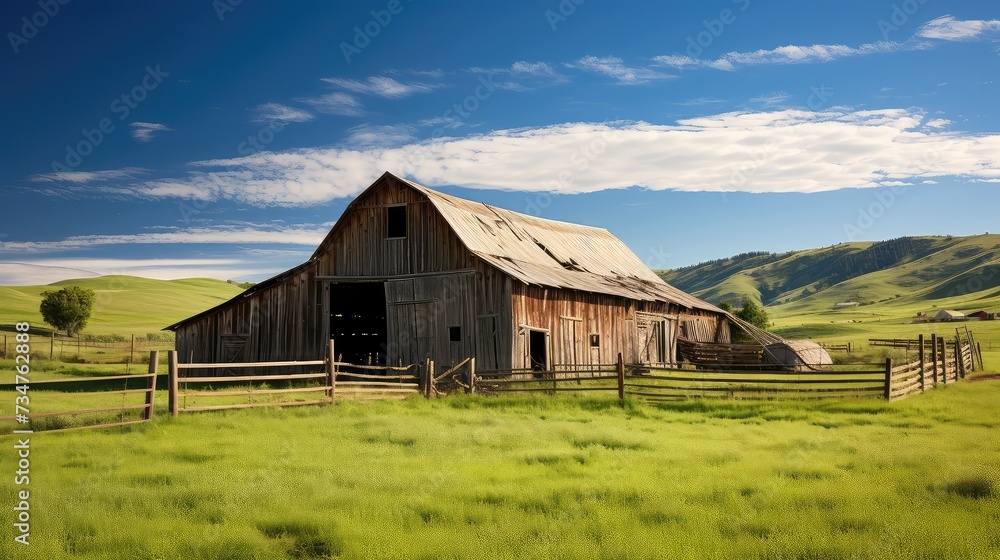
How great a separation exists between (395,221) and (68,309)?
51346mm

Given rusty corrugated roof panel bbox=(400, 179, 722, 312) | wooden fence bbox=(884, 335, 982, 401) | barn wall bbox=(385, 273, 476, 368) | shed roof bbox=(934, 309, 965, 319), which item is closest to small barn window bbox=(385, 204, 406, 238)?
rusty corrugated roof panel bbox=(400, 179, 722, 312)

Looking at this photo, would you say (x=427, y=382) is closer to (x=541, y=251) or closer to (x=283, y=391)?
(x=283, y=391)

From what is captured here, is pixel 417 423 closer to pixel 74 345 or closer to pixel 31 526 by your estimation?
pixel 31 526

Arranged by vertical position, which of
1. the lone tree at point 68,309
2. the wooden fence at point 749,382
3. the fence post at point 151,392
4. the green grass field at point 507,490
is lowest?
the green grass field at point 507,490

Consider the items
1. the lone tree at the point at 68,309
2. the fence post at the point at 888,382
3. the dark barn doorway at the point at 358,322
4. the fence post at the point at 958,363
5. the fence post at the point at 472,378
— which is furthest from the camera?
the lone tree at the point at 68,309

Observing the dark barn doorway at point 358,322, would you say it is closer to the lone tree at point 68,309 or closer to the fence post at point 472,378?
the fence post at point 472,378

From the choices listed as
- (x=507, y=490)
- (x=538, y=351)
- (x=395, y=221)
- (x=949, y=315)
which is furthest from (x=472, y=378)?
(x=949, y=315)

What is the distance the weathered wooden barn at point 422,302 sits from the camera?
27.0 m

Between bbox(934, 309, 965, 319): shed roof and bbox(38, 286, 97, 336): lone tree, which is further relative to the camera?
bbox(934, 309, 965, 319): shed roof

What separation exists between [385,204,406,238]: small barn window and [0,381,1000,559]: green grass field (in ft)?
42.9

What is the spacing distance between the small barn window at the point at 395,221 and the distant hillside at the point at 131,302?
5903 cm

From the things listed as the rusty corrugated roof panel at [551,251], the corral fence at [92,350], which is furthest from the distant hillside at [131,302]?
the rusty corrugated roof panel at [551,251]

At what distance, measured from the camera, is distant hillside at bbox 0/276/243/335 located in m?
85.4

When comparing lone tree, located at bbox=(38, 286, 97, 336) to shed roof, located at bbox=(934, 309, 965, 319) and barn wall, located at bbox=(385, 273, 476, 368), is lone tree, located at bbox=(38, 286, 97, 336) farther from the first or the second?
shed roof, located at bbox=(934, 309, 965, 319)
